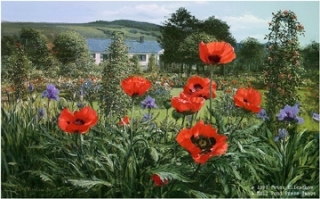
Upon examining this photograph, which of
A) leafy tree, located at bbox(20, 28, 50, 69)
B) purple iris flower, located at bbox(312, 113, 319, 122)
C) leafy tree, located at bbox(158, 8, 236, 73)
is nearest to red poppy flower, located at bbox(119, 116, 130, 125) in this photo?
leafy tree, located at bbox(158, 8, 236, 73)

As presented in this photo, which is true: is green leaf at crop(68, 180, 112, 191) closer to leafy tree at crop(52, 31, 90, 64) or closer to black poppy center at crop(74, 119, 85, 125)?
black poppy center at crop(74, 119, 85, 125)

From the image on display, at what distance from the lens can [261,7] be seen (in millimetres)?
2996

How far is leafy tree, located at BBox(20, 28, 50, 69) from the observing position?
311cm

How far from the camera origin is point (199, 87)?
9.45 ft

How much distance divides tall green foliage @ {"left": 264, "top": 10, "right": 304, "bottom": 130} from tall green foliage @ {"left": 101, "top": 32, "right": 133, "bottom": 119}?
92cm

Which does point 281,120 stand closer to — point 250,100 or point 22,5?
point 250,100

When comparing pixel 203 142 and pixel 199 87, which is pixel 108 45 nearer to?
pixel 199 87

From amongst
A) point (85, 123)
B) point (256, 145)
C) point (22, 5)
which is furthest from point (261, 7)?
point (22, 5)

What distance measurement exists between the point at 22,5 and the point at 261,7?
1.49 meters

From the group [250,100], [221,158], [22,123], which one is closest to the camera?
[221,158]

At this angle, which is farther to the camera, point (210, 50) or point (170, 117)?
point (170, 117)

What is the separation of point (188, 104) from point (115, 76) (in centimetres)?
64

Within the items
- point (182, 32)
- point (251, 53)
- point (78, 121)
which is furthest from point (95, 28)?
point (251, 53)

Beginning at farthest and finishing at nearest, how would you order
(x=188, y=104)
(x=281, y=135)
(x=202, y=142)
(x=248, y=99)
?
1. (x=281, y=135)
2. (x=248, y=99)
3. (x=188, y=104)
4. (x=202, y=142)
